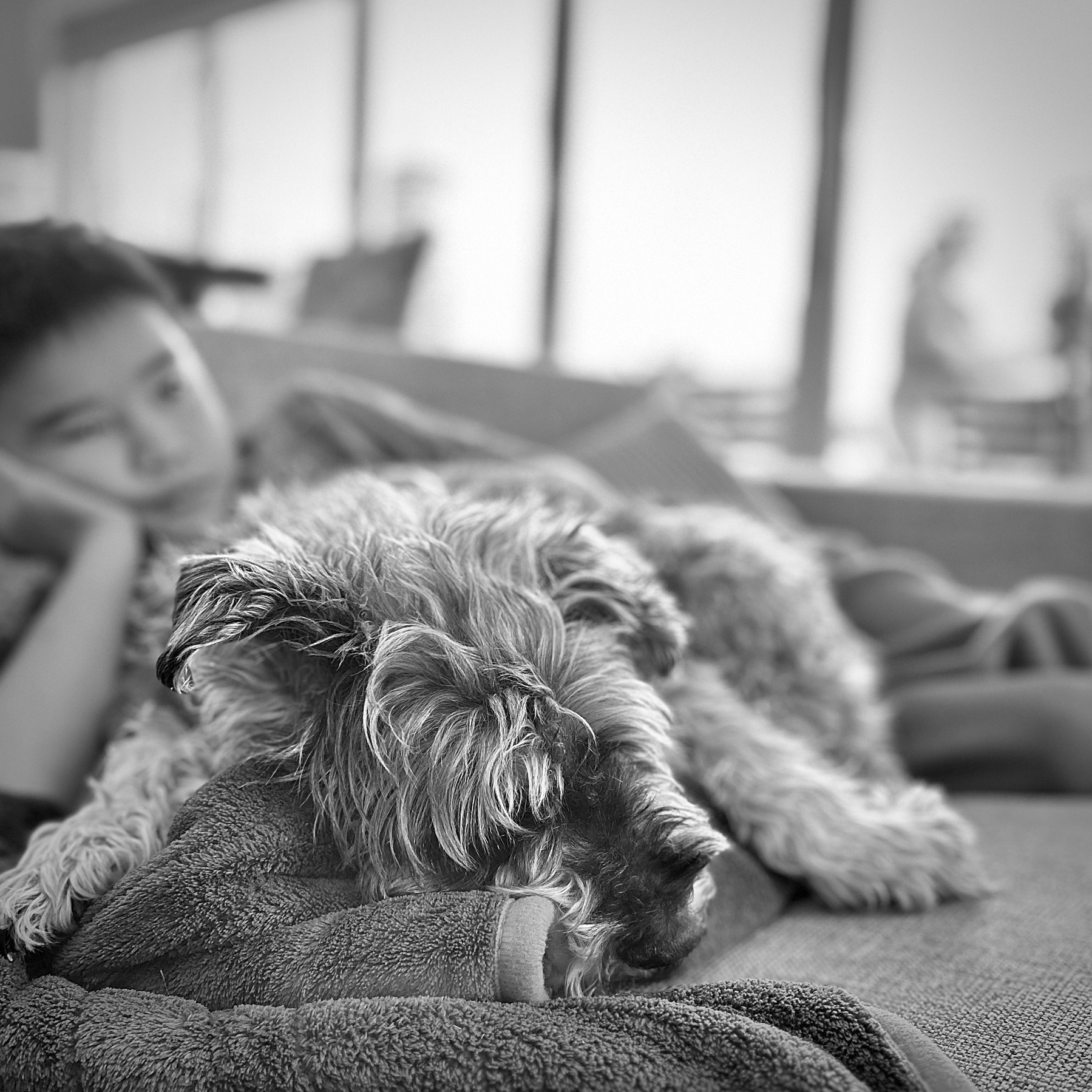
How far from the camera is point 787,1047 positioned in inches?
35.6

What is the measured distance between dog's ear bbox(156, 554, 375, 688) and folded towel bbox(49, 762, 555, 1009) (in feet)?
0.58

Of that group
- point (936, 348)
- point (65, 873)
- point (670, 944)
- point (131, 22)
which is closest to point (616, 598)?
point (670, 944)

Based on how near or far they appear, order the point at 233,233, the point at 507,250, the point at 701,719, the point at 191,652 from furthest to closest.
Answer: the point at 233,233
the point at 507,250
the point at 701,719
the point at 191,652

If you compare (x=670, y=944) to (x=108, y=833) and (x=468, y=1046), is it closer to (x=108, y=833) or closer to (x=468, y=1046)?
(x=468, y=1046)

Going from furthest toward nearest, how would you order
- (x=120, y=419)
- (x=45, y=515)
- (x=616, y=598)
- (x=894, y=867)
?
(x=120, y=419) < (x=45, y=515) < (x=894, y=867) < (x=616, y=598)

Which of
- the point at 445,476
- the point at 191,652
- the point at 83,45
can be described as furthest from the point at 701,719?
the point at 83,45

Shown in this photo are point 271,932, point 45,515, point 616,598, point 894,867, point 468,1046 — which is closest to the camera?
point 468,1046

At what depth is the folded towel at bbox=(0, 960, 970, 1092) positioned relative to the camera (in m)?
0.90

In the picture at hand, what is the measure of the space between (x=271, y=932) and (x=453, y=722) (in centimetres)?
26

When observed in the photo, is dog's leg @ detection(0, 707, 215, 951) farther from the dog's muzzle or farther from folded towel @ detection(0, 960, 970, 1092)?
the dog's muzzle

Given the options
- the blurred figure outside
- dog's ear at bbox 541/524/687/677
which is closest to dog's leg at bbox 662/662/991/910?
dog's ear at bbox 541/524/687/677

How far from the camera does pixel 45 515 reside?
5.82 feet

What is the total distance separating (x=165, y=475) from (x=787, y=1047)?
4.86 ft

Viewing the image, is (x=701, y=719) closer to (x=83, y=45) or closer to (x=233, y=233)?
(x=233, y=233)
